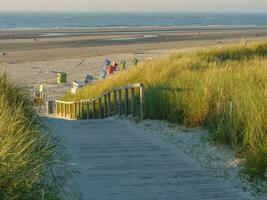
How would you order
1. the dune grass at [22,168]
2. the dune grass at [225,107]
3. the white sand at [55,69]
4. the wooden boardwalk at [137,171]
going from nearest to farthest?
the dune grass at [22,168]
the wooden boardwalk at [137,171]
the dune grass at [225,107]
the white sand at [55,69]

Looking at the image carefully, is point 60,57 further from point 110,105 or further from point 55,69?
point 110,105

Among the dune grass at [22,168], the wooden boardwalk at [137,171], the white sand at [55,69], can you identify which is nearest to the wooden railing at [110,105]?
the wooden boardwalk at [137,171]

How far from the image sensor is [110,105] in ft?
47.8

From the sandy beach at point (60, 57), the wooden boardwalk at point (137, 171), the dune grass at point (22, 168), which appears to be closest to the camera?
the dune grass at point (22, 168)

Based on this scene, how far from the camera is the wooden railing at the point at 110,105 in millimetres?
12070

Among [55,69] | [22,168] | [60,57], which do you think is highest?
[22,168]

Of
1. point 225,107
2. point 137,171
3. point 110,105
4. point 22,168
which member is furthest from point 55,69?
point 22,168

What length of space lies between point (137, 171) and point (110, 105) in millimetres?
7716

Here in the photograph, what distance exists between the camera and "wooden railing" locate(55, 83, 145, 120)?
12070 mm

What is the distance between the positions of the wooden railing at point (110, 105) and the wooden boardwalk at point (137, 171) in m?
2.58

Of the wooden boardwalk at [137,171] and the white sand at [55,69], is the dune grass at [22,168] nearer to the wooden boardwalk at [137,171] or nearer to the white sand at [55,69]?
the wooden boardwalk at [137,171]

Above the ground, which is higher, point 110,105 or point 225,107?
point 225,107

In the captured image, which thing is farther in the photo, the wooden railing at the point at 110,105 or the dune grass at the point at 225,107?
the wooden railing at the point at 110,105

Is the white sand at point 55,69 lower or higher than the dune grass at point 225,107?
lower
